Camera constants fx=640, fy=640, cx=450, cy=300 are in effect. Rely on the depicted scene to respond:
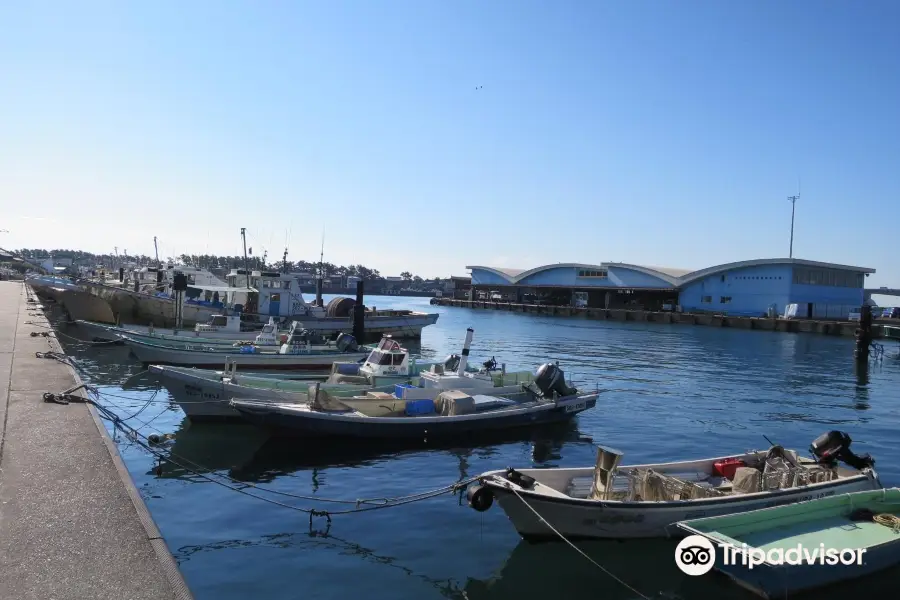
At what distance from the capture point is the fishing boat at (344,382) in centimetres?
1917

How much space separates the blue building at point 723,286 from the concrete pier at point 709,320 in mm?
4444

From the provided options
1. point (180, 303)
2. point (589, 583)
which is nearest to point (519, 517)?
point (589, 583)

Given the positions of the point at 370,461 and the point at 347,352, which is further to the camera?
the point at 347,352

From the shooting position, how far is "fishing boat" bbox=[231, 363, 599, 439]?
1694 cm

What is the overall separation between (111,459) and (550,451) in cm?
1209

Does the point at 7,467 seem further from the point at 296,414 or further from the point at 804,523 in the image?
the point at 804,523

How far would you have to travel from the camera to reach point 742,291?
8362 cm

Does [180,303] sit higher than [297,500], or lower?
higher

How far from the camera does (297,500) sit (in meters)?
13.7

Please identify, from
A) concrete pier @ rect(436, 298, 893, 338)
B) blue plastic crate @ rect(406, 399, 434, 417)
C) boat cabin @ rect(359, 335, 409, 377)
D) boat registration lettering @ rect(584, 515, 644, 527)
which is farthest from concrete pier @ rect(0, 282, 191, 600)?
concrete pier @ rect(436, 298, 893, 338)

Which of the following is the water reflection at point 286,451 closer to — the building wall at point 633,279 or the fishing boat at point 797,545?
the fishing boat at point 797,545

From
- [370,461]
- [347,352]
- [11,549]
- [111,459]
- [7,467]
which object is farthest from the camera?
[347,352]

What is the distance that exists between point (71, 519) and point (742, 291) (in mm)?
86890

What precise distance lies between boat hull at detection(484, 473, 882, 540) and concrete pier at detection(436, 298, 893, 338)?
65467 mm
